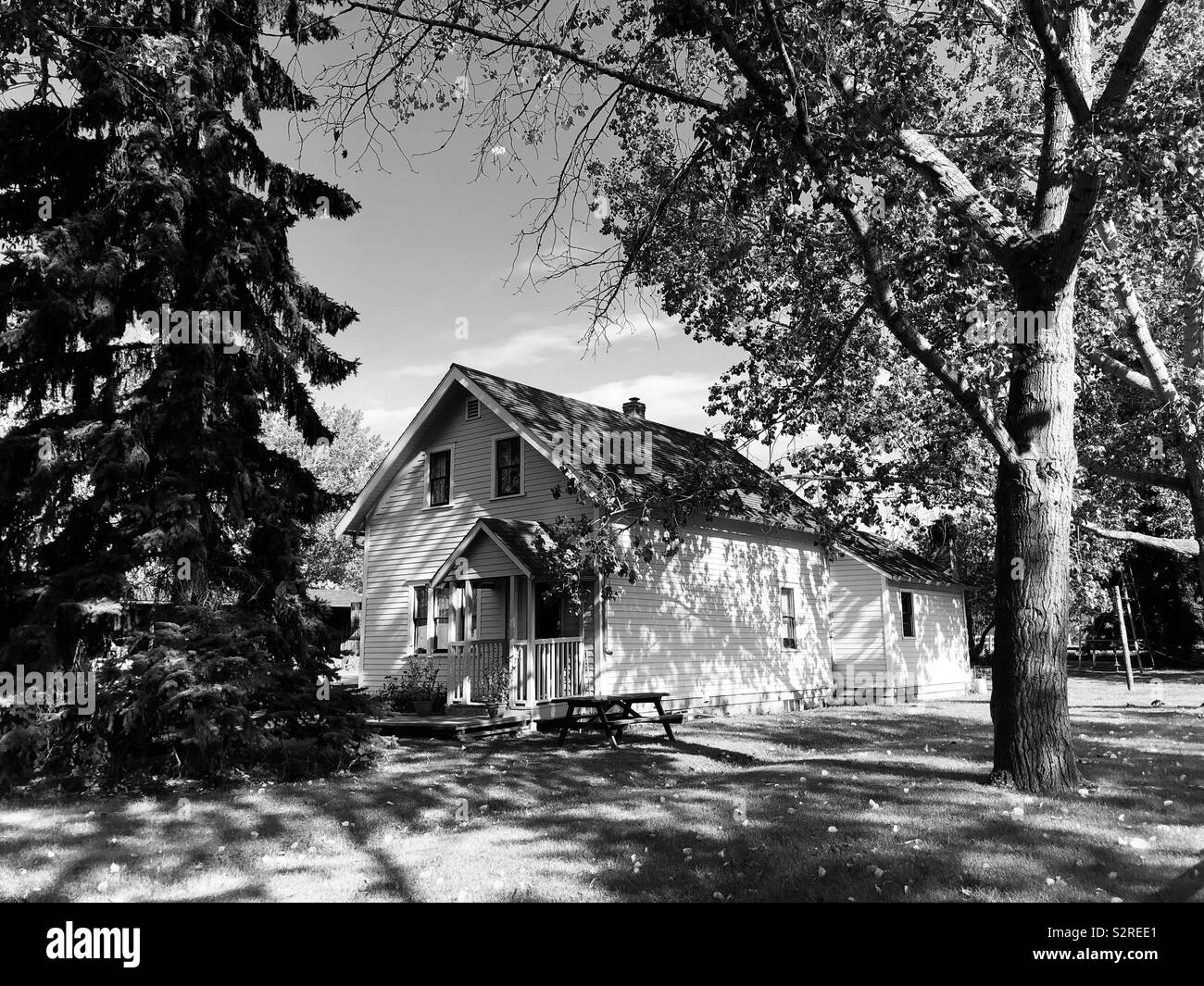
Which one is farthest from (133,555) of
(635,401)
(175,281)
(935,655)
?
(935,655)

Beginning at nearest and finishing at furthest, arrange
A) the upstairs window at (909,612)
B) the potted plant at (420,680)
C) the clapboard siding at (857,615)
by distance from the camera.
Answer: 1. the potted plant at (420,680)
2. the clapboard siding at (857,615)
3. the upstairs window at (909,612)

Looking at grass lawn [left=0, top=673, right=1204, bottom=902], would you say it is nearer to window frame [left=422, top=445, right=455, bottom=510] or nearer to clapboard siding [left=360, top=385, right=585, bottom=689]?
clapboard siding [left=360, top=385, right=585, bottom=689]

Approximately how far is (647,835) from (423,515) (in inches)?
588

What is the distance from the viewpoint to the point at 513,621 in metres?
17.7

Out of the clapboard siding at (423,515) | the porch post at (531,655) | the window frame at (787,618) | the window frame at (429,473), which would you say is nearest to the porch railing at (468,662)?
the clapboard siding at (423,515)

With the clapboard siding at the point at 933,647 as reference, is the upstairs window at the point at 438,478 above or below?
above

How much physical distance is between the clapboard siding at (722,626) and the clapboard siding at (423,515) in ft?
10.3

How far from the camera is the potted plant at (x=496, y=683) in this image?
1728cm

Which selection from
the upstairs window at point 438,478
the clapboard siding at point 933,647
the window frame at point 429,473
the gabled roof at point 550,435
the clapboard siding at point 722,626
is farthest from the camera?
the clapboard siding at point 933,647

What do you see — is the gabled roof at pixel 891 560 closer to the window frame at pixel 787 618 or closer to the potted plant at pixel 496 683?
the window frame at pixel 787 618

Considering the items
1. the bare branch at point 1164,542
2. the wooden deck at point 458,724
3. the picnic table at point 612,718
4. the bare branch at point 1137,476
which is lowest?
the wooden deck at point 458,724

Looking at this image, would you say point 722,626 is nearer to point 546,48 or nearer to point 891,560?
point 891,560

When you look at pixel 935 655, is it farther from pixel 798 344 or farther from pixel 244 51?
pixel 244 51

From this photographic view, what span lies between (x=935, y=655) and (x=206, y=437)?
77.5 ft
